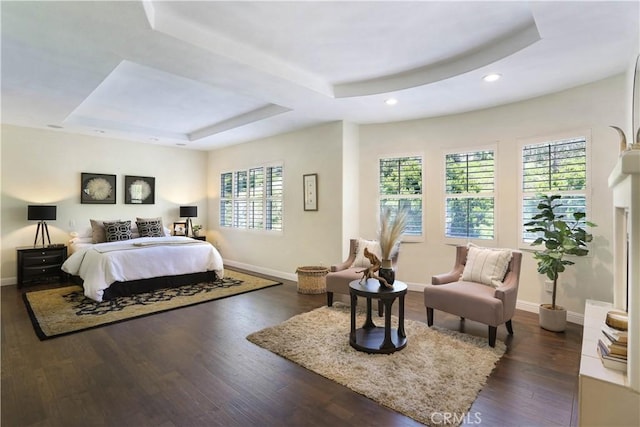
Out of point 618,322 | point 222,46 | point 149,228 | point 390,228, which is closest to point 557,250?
point 618,322

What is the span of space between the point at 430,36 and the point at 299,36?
1.14 meters

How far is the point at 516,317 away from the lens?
12.2 ft

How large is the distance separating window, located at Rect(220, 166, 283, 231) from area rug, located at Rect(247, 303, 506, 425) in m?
2.98

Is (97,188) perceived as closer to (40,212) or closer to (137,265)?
(40,212)

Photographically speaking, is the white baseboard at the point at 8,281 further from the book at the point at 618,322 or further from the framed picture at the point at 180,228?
the book at the point at 618,322

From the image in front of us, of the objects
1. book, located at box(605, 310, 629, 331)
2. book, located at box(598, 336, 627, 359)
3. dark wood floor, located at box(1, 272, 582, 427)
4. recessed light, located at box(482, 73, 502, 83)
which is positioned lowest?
dark wood floor, located at box(1, 272, 582, 427)

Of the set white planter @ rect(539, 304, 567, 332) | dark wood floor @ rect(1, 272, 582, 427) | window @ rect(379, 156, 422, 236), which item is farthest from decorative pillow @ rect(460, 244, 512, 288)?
window @ rect(379, 156, 422, 236)

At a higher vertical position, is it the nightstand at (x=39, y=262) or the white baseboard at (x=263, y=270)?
the nightstand at (x=39, y=262)

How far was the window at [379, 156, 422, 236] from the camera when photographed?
484 cm

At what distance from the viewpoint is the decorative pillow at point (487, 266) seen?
327 centimetres

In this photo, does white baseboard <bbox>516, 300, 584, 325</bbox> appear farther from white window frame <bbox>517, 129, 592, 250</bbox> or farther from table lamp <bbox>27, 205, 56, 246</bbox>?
table lamp <bbox>27, 205, 56, 246</bbox>

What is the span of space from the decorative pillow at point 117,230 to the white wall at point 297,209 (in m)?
2.01

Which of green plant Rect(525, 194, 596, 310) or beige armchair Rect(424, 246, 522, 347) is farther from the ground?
green plant Rect(525, 194, 596, 310)

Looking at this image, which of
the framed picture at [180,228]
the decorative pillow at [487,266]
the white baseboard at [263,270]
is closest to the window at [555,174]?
the decorative pillow at [487,266]
